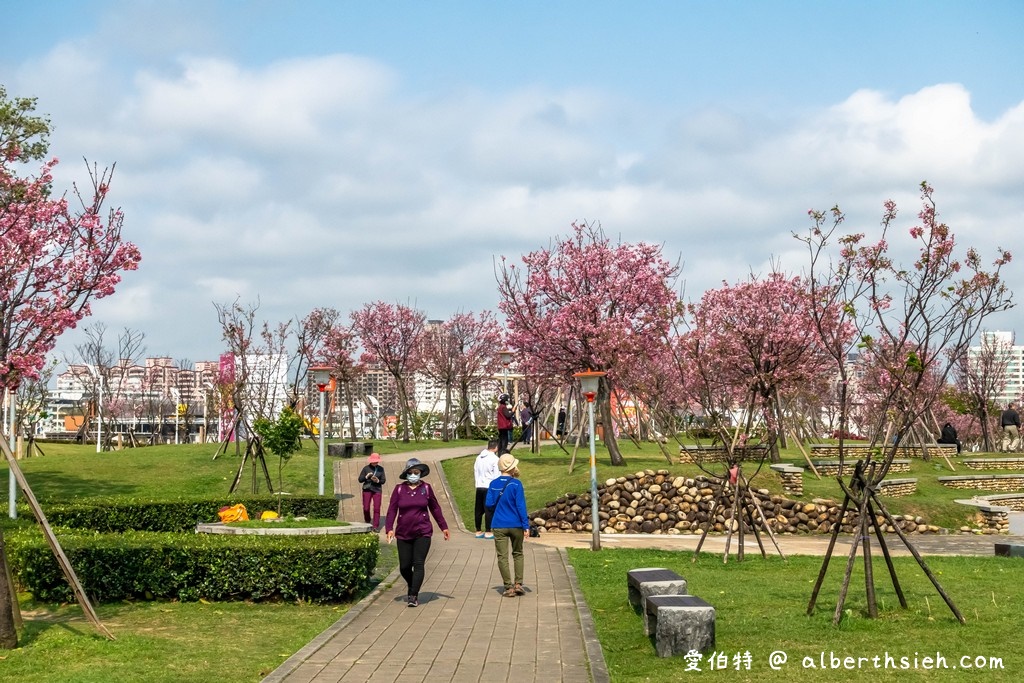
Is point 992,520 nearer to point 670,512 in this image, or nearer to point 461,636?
point 670,512

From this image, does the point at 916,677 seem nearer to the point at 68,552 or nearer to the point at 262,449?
the point at 68,552

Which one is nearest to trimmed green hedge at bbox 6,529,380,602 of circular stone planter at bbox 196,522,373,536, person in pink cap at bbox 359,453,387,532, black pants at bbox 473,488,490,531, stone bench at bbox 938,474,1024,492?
circular stone planter at bbox 196,522,373,536

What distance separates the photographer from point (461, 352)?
57.0 meters

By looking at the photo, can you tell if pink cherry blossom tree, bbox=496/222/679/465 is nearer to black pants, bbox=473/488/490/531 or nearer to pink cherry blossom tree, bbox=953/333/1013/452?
black pants, bbox=473/488/490/531

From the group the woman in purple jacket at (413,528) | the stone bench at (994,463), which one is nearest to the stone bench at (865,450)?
the stone bench at (994,463)

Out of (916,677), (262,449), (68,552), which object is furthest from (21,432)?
(916,677)

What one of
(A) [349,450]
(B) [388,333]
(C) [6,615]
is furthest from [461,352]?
(C) [6,615]

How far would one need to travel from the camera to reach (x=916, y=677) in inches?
312

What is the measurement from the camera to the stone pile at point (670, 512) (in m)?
23.3

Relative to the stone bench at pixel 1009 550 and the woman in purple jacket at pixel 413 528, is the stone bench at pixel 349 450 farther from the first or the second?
the woman in purple jacket at pixel 413 528

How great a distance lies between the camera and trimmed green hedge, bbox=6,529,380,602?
40.4ft

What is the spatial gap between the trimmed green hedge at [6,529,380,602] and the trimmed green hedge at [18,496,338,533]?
15.0 feet

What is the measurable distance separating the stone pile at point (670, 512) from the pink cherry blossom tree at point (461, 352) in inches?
1223

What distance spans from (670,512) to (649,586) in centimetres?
1313
